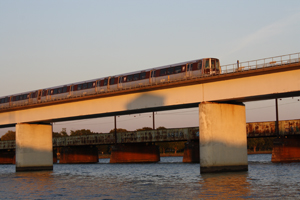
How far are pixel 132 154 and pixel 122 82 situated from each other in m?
46.2

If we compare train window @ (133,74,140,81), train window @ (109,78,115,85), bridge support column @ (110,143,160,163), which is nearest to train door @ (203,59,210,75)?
train window @ (133,74,140,81)

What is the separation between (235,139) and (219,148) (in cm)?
274

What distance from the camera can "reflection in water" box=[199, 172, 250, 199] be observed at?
30.1 m

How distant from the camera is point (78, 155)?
110312mm

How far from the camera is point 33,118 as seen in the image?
67.8 meters

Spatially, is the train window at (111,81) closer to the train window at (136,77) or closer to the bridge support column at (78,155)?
the train window at (136,77)

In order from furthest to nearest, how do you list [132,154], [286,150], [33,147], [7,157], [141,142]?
[7,157]
[132,154]
[141,142]
[286,150]
[33,147]

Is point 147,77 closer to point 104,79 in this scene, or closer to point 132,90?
point 132,90

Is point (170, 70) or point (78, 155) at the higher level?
point (170, 70)

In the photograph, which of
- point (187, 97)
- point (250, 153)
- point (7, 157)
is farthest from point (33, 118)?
point (250, 153)

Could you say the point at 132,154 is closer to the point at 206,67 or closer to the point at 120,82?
the point at 120,82

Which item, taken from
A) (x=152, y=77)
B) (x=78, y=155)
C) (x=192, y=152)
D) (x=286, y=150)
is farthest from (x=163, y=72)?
(x=78, y=155)

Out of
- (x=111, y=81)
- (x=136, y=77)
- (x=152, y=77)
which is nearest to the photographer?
(x=152, y=77)

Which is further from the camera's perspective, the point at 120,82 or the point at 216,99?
the point at 120,82
